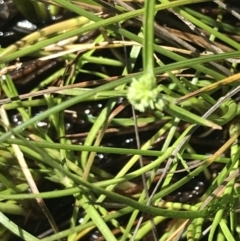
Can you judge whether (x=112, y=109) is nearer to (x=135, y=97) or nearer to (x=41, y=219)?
(x=41, y=219)

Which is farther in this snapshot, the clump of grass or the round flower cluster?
the clump of grass

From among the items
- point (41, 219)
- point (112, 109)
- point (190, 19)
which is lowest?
point (41, 219)

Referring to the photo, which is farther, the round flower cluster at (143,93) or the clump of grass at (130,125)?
the clump of grass at (130,125)

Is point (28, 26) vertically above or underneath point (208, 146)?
above

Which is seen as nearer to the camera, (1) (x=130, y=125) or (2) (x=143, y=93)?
(2) (x=143, y=93)

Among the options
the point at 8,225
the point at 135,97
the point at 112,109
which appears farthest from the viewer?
the point at 112,109

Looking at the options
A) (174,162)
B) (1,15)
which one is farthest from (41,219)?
(1,15)

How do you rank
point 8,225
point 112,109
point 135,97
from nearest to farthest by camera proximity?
point 135,97 < point 8,225 < point 112,109

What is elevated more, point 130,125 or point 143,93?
point 143,93
